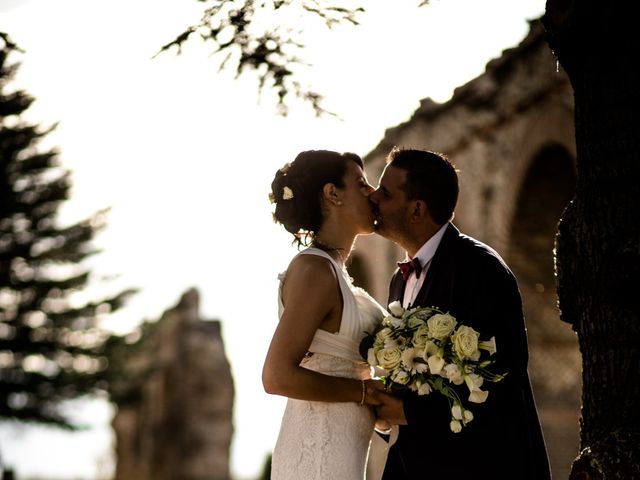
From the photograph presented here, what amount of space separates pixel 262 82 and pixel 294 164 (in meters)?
0.44

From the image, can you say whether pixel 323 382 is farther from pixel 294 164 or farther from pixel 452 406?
pixel 294 164

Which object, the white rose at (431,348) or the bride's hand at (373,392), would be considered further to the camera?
the bride's hand at (373,392)

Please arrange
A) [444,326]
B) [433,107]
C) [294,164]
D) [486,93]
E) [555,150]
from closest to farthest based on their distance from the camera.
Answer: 1. [444,326]
2. [294,164]
3. [555,150]
4. [486,93]
5. [433,107]

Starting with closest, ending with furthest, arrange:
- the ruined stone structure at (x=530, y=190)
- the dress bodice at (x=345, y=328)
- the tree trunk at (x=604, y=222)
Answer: the tree trunk at (x=604, y=222), the dress bodice at (x=345, y=328), the ruined stone structure at (x=530, y=190)

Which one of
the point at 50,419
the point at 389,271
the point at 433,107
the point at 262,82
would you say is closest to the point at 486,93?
the point at 433,107

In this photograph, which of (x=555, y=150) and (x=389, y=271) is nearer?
(x=555, y=150)

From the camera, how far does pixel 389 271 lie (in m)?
16.2

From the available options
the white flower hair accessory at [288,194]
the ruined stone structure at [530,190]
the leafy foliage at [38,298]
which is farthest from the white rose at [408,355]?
the leafy foliage at [38,298]

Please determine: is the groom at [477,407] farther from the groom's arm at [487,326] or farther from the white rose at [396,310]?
the white rose at [396,310]

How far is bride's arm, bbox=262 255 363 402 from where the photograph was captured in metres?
4.00

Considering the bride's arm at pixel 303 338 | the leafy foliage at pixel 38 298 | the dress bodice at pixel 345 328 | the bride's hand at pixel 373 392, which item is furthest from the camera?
the leafy foliage at pixel 38 298

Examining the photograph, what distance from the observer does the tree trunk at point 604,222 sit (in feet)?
11.9

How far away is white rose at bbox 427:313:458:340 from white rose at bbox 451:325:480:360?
3 cm

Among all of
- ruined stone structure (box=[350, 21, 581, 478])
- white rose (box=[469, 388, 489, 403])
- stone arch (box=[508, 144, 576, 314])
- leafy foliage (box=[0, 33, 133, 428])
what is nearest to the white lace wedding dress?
white rose (box=[469, 388, 489, 403])
